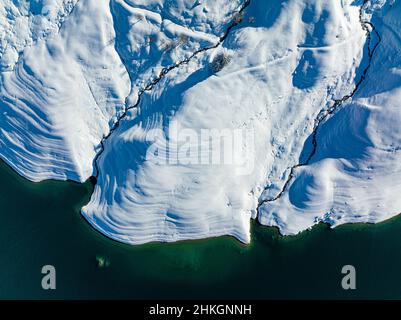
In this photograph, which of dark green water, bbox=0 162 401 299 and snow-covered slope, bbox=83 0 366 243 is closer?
snow-covered slope, bbox=83 0 366 243

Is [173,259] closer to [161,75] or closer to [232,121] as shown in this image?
[232,121]

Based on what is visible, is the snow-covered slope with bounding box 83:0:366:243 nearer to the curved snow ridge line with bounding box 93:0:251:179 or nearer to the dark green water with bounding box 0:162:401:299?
the curved snow ridge line with bounding box 93:0:251:179

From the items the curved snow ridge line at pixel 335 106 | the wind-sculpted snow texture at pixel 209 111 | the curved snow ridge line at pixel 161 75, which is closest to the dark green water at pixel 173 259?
the wind-sculpted snow texture at pixel 209 111

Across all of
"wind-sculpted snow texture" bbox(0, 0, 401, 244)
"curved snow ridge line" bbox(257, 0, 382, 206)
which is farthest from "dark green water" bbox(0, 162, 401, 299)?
"curved snow ridge line" bbox(257, 0, 382, 206)

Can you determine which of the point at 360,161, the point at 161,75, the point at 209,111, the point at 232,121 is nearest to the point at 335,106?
the point at 360,161

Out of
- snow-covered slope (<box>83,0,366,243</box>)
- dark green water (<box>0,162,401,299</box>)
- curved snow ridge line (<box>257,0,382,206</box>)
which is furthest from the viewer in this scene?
dark green water (<box>0,162,401,299</box>)
